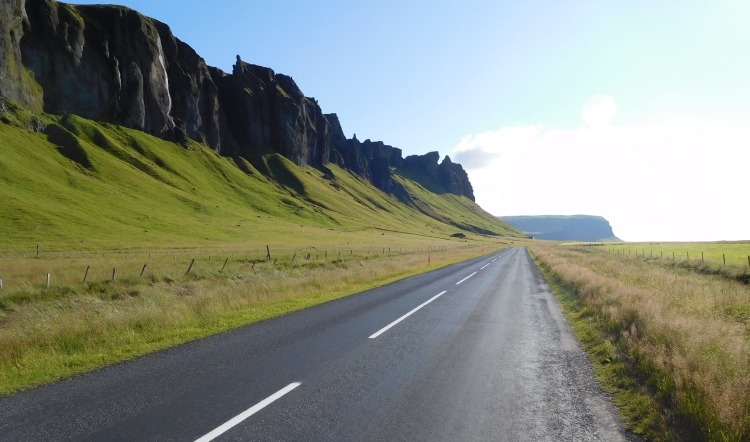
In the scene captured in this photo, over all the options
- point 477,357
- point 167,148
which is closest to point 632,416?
point 477,357

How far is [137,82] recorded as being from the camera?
5138 inches

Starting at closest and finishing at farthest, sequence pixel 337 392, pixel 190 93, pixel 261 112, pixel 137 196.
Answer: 1. pixel 337 392
2. pixel 137 196
3. pixel 190 93
4. pixel 261 112

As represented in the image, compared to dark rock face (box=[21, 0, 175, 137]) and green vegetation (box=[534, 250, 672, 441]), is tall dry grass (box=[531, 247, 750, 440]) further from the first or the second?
dark rock face (box=[21, 0, 175, 137])

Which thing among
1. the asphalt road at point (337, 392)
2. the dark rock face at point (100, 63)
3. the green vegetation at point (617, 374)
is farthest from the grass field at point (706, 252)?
the dark rock face at point (100, 63)

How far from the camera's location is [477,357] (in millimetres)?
8438

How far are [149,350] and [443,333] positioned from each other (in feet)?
23.7

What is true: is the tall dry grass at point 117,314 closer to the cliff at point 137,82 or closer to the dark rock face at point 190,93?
the cliff at point 137,82

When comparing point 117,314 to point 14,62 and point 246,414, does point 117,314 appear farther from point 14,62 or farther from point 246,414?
point 14,62

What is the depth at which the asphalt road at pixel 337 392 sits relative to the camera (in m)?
5.01

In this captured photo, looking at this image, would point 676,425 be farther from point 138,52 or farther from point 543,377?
point 138,52

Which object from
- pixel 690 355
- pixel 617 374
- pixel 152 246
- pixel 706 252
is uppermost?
pixel 152 246

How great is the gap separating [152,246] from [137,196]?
41648 mm

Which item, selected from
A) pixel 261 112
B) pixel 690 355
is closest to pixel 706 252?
pixel 690 355

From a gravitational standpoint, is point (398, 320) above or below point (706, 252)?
below
